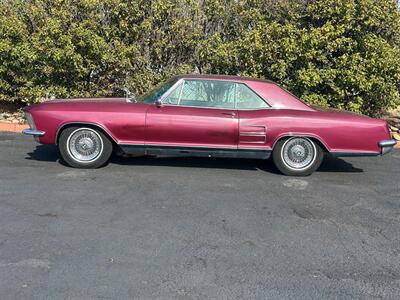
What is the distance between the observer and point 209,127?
254 inches

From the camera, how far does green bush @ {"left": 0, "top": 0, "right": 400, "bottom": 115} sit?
29.9 feet

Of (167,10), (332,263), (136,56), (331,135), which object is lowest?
(332,263)

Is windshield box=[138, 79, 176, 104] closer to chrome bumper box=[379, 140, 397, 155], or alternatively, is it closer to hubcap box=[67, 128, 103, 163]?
hubcap box=[67, 128, 103, 163]

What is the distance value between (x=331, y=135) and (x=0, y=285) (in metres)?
4.54

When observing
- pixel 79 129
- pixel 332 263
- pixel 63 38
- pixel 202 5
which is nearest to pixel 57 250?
pixel 332 263

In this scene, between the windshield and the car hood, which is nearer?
the car hood

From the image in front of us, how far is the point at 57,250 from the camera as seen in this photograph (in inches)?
159

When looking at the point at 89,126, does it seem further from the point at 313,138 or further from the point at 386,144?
the point at 386,144

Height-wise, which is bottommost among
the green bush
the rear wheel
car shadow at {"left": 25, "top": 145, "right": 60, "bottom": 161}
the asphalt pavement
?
the asphalt pavement

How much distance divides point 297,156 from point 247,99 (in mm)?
1030

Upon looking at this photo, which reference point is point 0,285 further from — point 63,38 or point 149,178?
point 63,38

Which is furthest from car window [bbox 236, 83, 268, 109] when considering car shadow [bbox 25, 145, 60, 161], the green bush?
car shadow [bbox 25, 145, 60, 161]

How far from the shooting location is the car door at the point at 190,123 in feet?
21.2

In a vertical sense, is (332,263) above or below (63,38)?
below
